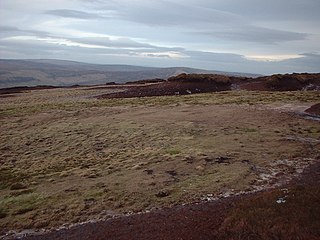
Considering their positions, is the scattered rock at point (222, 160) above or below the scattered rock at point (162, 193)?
above

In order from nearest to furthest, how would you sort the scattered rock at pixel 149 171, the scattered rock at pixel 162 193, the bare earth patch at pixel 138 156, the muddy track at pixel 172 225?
1. the muddy track at pixel 172 225
2. the bare earth patch at pixel 138 156
3. the scattered rock at pixel 162 193
4. the scattered rock at pixel 149 171

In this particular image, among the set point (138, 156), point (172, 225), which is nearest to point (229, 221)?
point (172, 225)

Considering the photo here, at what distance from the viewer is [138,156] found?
2911 cm

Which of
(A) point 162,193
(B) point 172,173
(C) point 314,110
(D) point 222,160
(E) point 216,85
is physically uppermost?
(E) point 216,85

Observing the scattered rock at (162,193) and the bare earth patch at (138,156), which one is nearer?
the bare earth patch at (138,156)

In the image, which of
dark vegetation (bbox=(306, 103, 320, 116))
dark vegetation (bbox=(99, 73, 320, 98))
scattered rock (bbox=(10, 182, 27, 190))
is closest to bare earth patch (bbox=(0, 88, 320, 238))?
scattered rock (bbox=(10, 182, 27, 190))

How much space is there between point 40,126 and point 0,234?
25315 mm

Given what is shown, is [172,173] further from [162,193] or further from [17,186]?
[17,186]

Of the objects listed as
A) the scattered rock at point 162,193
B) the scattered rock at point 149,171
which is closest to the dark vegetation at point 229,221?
the scattered rock at point 162,193

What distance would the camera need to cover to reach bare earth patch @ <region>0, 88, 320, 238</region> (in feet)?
67.2

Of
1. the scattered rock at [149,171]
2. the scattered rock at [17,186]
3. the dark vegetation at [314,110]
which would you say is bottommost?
the scattered rock at [17,186]

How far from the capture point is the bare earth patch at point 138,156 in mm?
20469

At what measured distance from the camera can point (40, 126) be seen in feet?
138

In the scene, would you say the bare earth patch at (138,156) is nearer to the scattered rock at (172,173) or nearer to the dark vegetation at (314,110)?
the scattered rock at (172,173)
